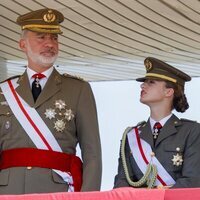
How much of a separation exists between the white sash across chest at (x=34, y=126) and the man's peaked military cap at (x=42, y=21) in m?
0.37

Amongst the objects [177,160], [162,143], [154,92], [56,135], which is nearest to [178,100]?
[154,92]

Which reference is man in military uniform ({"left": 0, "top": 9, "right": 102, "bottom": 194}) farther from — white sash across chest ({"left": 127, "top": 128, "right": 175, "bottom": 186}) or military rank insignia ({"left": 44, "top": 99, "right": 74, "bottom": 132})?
white sash across chest ({"left": 127, "top": 128, "right": 175, "bottom": 186})

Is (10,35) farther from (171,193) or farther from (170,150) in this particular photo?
(171,193)

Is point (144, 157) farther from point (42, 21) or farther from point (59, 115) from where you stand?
point (42, 21)

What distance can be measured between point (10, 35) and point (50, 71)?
4996mm

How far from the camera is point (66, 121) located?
13.3ft

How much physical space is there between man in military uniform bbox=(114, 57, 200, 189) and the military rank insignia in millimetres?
529

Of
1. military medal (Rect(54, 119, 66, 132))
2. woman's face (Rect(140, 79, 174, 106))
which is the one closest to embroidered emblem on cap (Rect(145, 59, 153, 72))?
woman's face (Rect(140, 79, 174, 106))

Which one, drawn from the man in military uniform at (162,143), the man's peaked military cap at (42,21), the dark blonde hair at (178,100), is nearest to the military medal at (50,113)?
the man's peaked military cap at (42,21)

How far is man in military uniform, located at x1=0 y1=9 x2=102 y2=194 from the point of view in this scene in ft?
12.9

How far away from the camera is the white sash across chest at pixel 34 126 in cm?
397

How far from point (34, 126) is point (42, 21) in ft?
1.84

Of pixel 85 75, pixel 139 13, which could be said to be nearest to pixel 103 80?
pixel 85 75

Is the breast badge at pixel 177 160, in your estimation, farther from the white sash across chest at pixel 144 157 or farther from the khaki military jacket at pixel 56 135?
the khaki military jacket at pixel 56 135
